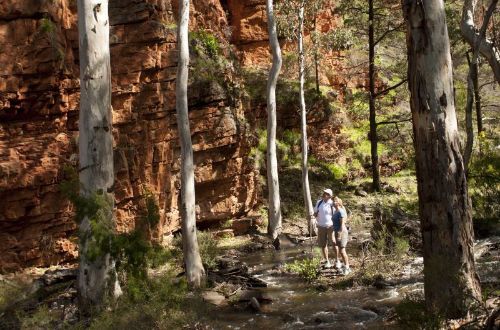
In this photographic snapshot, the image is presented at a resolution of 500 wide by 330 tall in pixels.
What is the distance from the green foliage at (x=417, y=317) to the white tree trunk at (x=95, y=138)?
4204 mm

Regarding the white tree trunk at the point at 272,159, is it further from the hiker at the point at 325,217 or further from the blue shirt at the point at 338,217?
the blue shirt at the point at 338,217

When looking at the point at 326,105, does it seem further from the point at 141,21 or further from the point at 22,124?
the point at 22,124

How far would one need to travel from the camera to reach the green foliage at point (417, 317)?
5.34m

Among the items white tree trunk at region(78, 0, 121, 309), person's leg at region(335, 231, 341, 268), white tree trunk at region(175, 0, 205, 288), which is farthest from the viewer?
person's leg at region(335, 231, 341, 268)

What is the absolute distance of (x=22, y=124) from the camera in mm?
13938

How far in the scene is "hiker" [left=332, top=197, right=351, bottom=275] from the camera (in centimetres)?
1153

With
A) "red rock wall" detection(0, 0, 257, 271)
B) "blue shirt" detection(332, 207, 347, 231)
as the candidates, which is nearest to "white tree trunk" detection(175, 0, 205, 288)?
"red rock wall" detection(0, 0, 257, 271)

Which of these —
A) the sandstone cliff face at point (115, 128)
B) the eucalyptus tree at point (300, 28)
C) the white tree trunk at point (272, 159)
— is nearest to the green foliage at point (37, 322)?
the sandstone cliff face at point (115, 128)

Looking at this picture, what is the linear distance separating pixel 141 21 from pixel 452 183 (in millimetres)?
12775

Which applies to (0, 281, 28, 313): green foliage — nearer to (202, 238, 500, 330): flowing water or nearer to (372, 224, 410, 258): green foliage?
(202, 238, 500, 330): flowing water

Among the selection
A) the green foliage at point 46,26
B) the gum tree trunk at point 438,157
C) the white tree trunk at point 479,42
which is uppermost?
the green foliage at point 46,26

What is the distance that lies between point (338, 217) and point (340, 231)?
33cm

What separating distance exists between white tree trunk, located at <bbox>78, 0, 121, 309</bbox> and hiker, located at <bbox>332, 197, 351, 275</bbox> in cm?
550

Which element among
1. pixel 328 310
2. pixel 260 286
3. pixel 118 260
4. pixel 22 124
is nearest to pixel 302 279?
pixel 260 286
